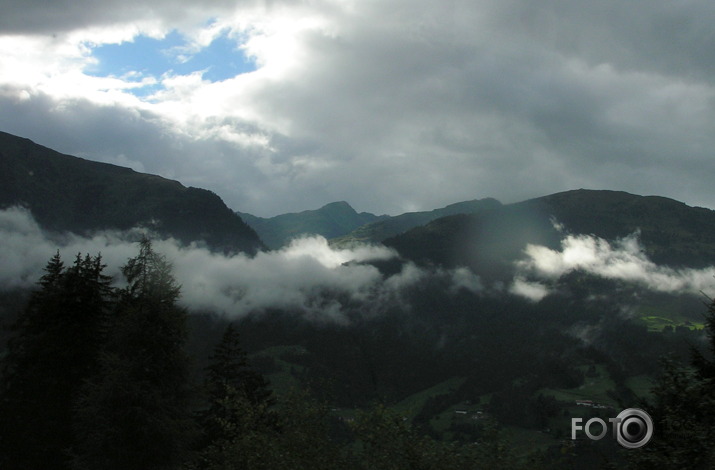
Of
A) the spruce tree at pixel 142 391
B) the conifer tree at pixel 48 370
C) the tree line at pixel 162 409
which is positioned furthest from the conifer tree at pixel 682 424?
the conifer tree at pixel 48 370

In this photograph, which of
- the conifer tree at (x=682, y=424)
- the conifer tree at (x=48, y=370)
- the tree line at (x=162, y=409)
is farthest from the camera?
the conifer tree at (x=48, y=370)

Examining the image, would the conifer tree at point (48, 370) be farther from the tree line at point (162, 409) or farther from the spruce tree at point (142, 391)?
the spruce tree at point (142, 391)

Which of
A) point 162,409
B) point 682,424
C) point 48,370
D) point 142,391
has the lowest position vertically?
point 162,409

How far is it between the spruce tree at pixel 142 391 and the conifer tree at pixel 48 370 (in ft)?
11.5

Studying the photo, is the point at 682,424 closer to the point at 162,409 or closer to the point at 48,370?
the point at 162,409

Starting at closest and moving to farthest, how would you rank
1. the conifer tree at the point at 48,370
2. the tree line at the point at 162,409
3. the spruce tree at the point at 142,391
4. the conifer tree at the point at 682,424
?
1. the conifer tree at the point at 682,424
2. the tree line at the point at 162,409
3. the spruce tree at the point at 142,391
4. the conifer tree at the point at 48,370

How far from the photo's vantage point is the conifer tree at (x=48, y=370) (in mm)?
40594

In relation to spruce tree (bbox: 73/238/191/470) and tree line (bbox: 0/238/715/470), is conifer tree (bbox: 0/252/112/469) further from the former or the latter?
spruce tree (bbox: 73/238/191/470)

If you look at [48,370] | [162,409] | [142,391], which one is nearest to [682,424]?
[162,409]

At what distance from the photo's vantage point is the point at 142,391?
117 ft

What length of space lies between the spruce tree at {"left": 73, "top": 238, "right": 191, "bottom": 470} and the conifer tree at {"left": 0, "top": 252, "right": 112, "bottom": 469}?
3.51 meters

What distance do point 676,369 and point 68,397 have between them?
39.3 metres

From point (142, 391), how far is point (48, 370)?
10686mm

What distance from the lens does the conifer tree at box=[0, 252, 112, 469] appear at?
40.6 m
